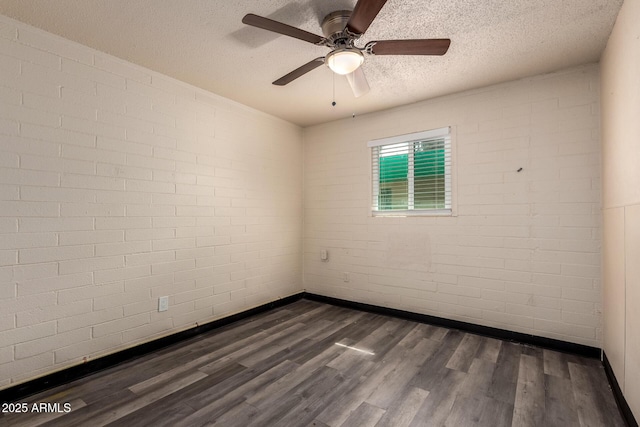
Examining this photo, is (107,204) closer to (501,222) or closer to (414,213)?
(414,213)

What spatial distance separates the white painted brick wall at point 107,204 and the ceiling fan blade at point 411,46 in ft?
6.79

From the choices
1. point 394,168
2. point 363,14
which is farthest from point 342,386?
point 394,168

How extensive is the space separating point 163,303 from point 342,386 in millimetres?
1848

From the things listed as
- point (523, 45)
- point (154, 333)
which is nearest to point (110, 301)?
point (154, 333)

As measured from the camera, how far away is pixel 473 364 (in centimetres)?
249

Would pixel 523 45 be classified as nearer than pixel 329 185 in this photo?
Yes

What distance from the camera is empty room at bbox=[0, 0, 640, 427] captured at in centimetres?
195

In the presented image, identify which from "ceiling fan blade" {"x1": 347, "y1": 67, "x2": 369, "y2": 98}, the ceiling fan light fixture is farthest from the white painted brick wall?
the ceiling fan light fixture

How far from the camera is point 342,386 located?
218 cm

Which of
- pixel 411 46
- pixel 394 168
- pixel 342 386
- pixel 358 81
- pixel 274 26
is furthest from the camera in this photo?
pixel 394 168

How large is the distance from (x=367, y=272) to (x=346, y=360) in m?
1.50

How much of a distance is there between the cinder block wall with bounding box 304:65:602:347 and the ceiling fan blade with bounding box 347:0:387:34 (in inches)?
78.7

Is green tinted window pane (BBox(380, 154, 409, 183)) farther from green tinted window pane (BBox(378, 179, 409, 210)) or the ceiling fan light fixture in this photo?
the ceiling fan light fixture

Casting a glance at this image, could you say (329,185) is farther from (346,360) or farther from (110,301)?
(110,301)
